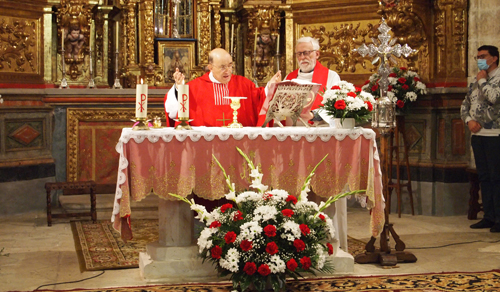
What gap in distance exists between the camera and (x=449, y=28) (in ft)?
29.2

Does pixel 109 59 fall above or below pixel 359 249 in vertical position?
above

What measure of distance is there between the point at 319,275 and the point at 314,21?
4984mm

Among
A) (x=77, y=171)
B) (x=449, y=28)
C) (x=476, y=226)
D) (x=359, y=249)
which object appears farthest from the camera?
(x=77, y=171)

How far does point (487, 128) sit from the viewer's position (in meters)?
7.88

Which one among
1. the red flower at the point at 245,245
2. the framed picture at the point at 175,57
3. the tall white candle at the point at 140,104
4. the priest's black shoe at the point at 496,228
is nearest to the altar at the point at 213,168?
the tall white candle at the point at 140,104

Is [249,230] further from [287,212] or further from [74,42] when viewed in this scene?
[74,42]

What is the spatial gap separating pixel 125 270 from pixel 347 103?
7.55 ft

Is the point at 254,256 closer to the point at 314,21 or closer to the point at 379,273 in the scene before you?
the point at 379,273

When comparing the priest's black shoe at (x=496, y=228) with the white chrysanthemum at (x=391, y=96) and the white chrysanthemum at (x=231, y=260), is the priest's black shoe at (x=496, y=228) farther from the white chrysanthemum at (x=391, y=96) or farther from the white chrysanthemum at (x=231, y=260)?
the white chrysanthemum at (x=231, y=260)

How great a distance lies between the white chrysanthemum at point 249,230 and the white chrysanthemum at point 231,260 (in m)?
0.09

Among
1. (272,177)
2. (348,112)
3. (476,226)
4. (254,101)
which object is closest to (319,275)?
(272,177)

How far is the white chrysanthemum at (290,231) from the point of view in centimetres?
475

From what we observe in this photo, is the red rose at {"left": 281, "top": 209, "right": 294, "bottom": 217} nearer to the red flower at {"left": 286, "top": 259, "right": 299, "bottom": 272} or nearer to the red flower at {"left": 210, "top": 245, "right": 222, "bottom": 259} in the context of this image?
the red flower at {"left": 286, "top": 259, "right": 299, "bottom": 272}

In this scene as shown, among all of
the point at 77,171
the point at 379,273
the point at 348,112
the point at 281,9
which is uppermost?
the point at 281,9
